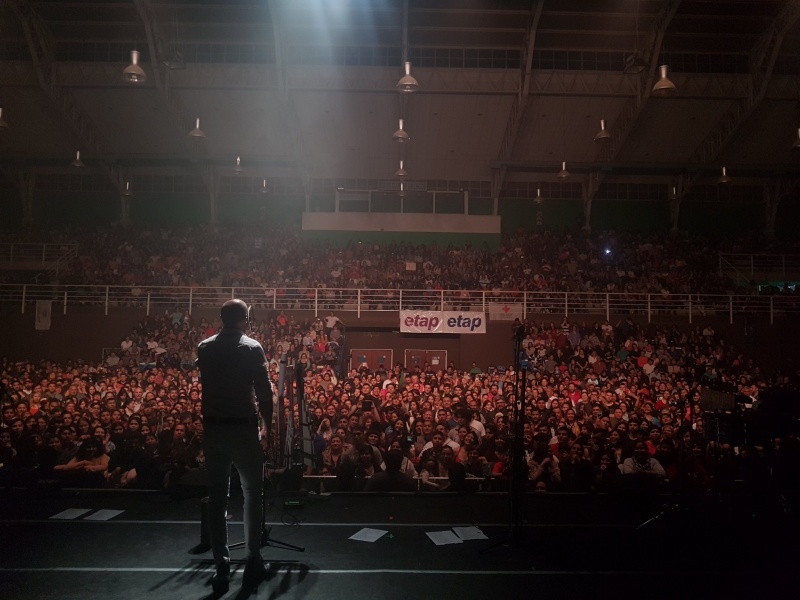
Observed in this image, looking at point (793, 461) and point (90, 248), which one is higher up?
point (90, 248)

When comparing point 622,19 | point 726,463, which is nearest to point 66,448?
→ point 726,463

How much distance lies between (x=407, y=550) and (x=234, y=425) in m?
1.81

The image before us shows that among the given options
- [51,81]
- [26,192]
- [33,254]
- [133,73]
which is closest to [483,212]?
[133,73]

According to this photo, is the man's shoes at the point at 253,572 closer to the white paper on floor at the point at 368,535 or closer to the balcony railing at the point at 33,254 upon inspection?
the white paper on floor at the point at 368,535

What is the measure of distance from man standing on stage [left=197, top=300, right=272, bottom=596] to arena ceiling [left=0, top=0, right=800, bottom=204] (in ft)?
47.0

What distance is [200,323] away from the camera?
60.8ft

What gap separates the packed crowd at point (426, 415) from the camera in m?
7.39

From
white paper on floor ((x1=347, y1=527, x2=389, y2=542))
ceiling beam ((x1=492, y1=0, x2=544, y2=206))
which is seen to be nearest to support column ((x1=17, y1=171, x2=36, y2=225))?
ceiling beam ((x1=492, y1=0, x2=544, y2=206))

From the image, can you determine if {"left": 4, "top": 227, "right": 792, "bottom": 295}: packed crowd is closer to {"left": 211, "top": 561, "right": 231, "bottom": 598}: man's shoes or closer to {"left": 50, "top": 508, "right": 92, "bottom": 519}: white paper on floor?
{"left": 50, "top": 508, "right": 92, "bottom": 519}: white paper on floor

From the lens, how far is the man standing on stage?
405 centimetres

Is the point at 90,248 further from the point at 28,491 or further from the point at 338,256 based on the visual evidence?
the point at 28,491

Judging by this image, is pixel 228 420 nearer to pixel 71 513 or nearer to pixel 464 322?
pixel 71 513

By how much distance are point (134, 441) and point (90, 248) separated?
17.3 m

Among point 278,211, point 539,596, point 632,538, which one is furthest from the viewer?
point 278,211
